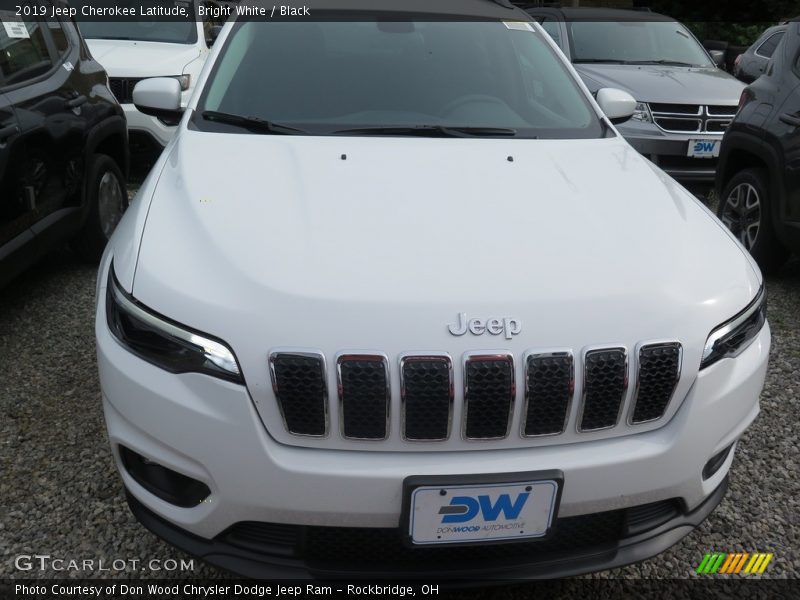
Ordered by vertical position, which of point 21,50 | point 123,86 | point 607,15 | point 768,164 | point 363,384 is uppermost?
point 363,384

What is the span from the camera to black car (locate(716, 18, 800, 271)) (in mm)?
4102

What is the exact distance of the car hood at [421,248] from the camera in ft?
5.53

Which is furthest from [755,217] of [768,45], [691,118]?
[768,45]

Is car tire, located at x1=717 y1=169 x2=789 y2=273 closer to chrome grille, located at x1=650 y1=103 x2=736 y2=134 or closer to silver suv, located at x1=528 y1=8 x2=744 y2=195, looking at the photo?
silver suv, located at x1=528 y1=8 x2=744 y2=195

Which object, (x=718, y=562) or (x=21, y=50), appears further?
(x=21, y=50)

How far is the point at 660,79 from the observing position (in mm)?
6629


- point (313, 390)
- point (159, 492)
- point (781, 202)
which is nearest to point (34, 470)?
point (159, 492)

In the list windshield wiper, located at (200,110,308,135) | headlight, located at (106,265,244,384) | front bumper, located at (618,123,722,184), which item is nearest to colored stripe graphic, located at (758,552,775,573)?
headlight, located at (106,265,244,384)

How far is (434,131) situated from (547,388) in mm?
1360

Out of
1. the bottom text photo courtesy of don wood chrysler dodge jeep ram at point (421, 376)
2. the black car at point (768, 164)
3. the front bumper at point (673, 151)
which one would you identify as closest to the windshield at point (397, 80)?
the bottom text photo courtesy of don wood chrysler dodge jeep ram at point (421, 376)

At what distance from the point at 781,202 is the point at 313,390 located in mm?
3504

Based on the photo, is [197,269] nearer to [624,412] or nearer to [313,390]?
[313,390]

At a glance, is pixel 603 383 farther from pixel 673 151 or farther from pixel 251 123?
pixel 673 151

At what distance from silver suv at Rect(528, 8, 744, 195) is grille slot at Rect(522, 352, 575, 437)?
4.79 metres
